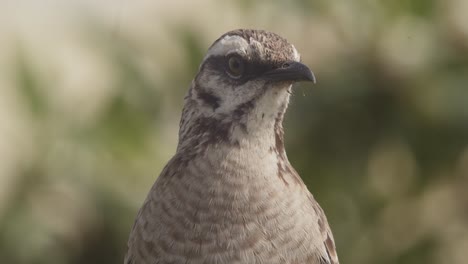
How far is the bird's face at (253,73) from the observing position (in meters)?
2.95

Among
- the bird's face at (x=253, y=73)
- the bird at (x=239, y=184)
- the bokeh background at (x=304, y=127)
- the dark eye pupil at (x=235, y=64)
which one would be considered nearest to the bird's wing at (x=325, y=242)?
the bird at (x=239, y=184)

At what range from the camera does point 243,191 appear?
9.93ft

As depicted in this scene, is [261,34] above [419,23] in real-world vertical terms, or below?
above

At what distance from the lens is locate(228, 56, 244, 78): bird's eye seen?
3.01 m

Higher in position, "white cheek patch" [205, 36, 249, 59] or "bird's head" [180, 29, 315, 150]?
"white cheek patch" [205, 36, 249, 59]

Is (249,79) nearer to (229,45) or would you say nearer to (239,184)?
(229,45)

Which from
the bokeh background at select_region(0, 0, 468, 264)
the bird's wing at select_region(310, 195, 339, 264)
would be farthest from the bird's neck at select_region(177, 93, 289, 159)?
the bokeh background at select_region(0, 0, 468, 264)

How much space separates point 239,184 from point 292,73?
36 centimetres

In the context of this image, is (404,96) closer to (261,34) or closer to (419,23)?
(419,23)

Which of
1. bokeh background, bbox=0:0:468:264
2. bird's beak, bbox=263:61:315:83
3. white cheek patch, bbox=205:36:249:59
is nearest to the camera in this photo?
bird's beak, bbox=263:61:315:83

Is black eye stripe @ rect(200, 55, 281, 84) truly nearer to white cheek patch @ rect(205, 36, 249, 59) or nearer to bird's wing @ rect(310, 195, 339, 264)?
white cheek patch @ rect(205, 36, 249, 59)

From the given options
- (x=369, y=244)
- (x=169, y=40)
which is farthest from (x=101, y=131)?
(x=369, y=244)

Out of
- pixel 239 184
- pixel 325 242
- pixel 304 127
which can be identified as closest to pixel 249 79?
pixel 239 184

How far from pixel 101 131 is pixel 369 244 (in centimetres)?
141
